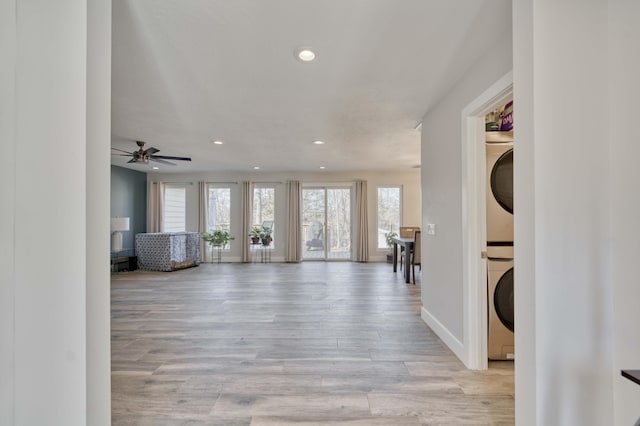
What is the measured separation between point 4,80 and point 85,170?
34 cm

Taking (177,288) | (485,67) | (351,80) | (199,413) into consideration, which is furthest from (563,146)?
(177,288)

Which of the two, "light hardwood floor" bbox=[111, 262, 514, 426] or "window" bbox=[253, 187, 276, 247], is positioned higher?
"window" bbox=[253, 187, 276, 247]

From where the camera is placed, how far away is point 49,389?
0.96m

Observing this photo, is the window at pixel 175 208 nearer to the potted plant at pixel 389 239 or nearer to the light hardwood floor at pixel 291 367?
the light hardwood floor at pixel 291 367

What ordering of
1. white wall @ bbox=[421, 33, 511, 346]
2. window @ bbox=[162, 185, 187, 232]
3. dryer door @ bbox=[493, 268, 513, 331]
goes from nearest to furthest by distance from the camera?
white wall @ bbox=[421, 33, 511, 346] < dryer door @ bbox=[493, 268, 513, 331] < window @ bbox=[162, 185, 187, 232]

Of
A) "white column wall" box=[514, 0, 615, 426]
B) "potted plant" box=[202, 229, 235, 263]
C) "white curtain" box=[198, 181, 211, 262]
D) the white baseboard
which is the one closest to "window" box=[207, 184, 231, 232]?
"white curtain" box=[198, 181, 211, 262]

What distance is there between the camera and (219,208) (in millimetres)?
7660

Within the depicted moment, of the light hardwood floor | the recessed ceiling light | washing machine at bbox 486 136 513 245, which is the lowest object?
the light hardwood floor

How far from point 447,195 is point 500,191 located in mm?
429

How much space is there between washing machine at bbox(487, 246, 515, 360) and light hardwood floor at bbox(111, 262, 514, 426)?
14 centimetres

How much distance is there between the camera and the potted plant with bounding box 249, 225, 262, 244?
719cm

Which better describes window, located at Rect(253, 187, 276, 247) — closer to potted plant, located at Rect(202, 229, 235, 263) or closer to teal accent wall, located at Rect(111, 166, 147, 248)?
potted plant, located at Rect(202, 229, 235, 263)

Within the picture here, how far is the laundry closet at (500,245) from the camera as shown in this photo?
218 cm

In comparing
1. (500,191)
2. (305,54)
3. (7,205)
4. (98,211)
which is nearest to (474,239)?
(500,191)
